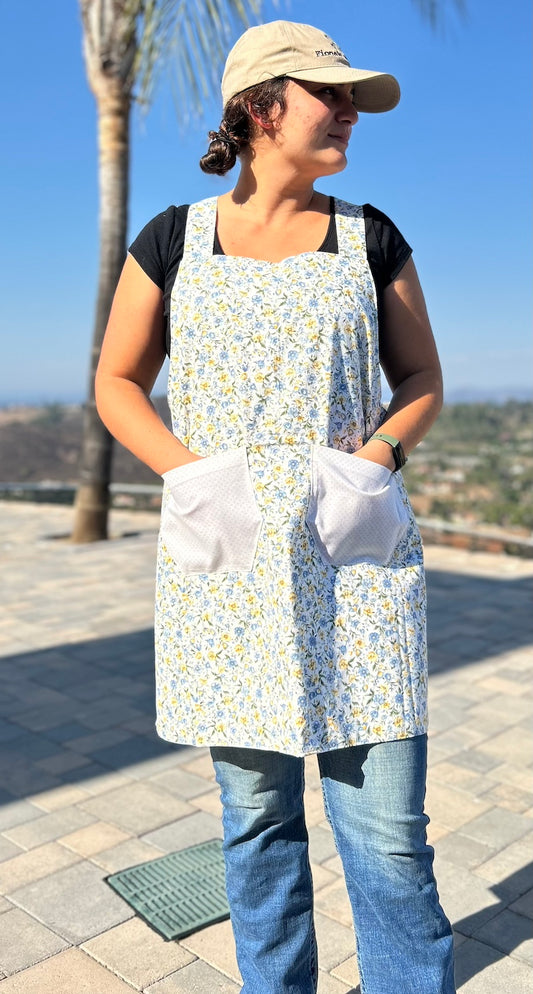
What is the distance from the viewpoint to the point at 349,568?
1.61 metres

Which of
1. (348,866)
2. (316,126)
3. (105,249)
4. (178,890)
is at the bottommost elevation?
(178,890)

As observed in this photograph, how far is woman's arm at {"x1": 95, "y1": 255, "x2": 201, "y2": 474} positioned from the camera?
1713mm

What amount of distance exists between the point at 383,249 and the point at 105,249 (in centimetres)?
670

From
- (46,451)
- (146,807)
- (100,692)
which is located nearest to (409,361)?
(146,807)

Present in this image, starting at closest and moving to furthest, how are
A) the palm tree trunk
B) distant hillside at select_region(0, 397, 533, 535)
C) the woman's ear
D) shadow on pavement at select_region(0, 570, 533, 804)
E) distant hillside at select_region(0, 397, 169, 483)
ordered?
1. the woman's ear
2. shadow on pavement at select_region(0, 570, 533, 804)
3. the palm tree trunk
4. distant hillside at select_region(0, 397, 533, 535)
5. distant hillside at select_region(0, 397, 169, 483)

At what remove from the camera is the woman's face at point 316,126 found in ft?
5.45

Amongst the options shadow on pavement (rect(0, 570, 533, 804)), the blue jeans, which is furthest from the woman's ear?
shadow on pavement (rect(0, 570, 533, 804))

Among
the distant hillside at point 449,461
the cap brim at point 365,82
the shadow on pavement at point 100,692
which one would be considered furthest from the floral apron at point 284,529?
the distant hillside at point 449,461

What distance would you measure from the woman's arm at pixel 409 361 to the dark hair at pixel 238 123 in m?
0.39

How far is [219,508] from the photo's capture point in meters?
1.59

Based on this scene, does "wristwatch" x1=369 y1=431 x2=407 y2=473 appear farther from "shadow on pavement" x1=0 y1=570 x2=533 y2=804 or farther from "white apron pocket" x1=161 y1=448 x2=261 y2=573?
"shadow on pavement" x1=0 y1=570 x2=533 y2=804

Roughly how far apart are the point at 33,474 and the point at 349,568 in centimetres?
1242

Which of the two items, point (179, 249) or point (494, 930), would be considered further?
point (494, 930)

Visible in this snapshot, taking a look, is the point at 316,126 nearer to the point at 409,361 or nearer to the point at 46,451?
the point at 409,361
